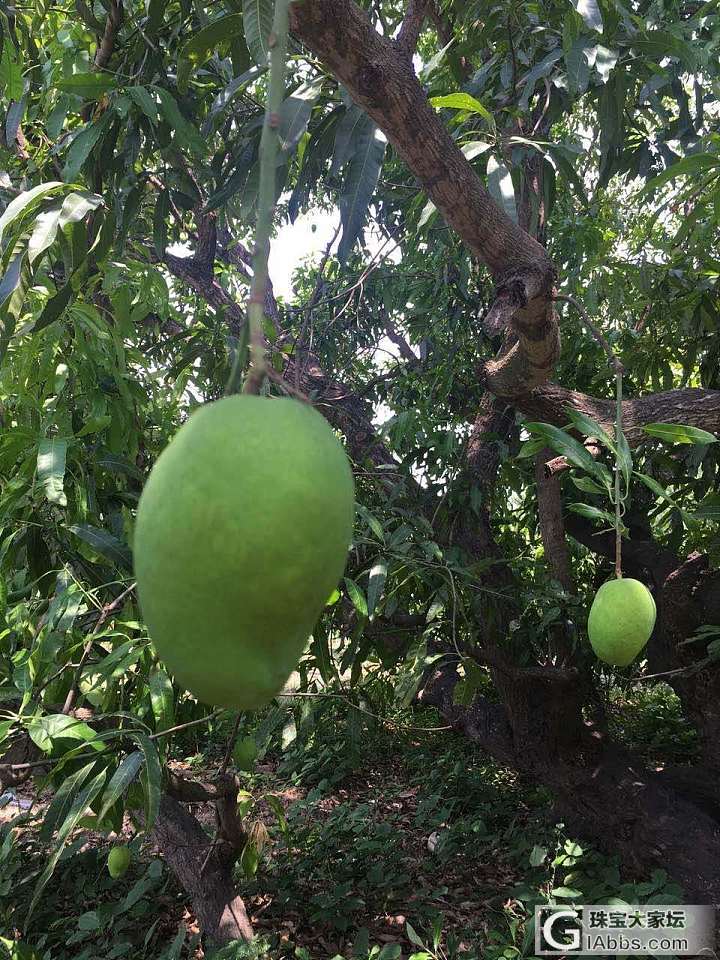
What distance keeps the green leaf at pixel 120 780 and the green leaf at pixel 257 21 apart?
1139 millimetres

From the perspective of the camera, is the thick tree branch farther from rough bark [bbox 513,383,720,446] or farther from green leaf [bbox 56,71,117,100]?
rough bark [bbox 513,383,720,446]

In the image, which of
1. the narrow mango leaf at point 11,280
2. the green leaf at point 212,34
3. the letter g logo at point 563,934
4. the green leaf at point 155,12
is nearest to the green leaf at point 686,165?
the green leaf at point 212,34

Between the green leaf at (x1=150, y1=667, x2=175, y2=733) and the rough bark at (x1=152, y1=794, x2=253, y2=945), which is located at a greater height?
the green leaf at (x1=150, y1=667, x2=175, y2=733)

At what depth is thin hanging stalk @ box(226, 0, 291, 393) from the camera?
429mm

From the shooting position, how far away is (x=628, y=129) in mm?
2545

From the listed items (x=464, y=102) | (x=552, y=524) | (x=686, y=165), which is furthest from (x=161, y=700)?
(x=552, y=524)

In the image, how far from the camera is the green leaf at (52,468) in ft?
4.72

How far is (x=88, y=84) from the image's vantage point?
1.53 meters

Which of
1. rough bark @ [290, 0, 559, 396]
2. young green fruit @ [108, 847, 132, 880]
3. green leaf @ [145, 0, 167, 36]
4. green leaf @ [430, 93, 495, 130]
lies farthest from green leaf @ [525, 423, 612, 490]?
young green fruit @ [108, 847, 132, 880]

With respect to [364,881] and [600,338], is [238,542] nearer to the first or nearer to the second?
[600,338]

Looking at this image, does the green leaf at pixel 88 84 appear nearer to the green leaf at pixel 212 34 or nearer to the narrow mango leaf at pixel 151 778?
the green leaf at pixel 212 34

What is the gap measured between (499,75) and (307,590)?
2241 mm

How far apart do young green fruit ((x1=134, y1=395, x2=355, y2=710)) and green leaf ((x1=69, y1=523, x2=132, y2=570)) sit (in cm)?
114

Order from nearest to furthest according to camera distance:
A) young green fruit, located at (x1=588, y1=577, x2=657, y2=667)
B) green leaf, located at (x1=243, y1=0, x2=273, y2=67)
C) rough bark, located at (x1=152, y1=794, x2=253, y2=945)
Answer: green leaf, located at (x1=243, y1=0, x2=273, y2=67) < young green fruit, located at (x1=588, y1=577, x2=657, y2=667) < rough bark, located at (x1=152, y1=794, x2=253, y2=945)
